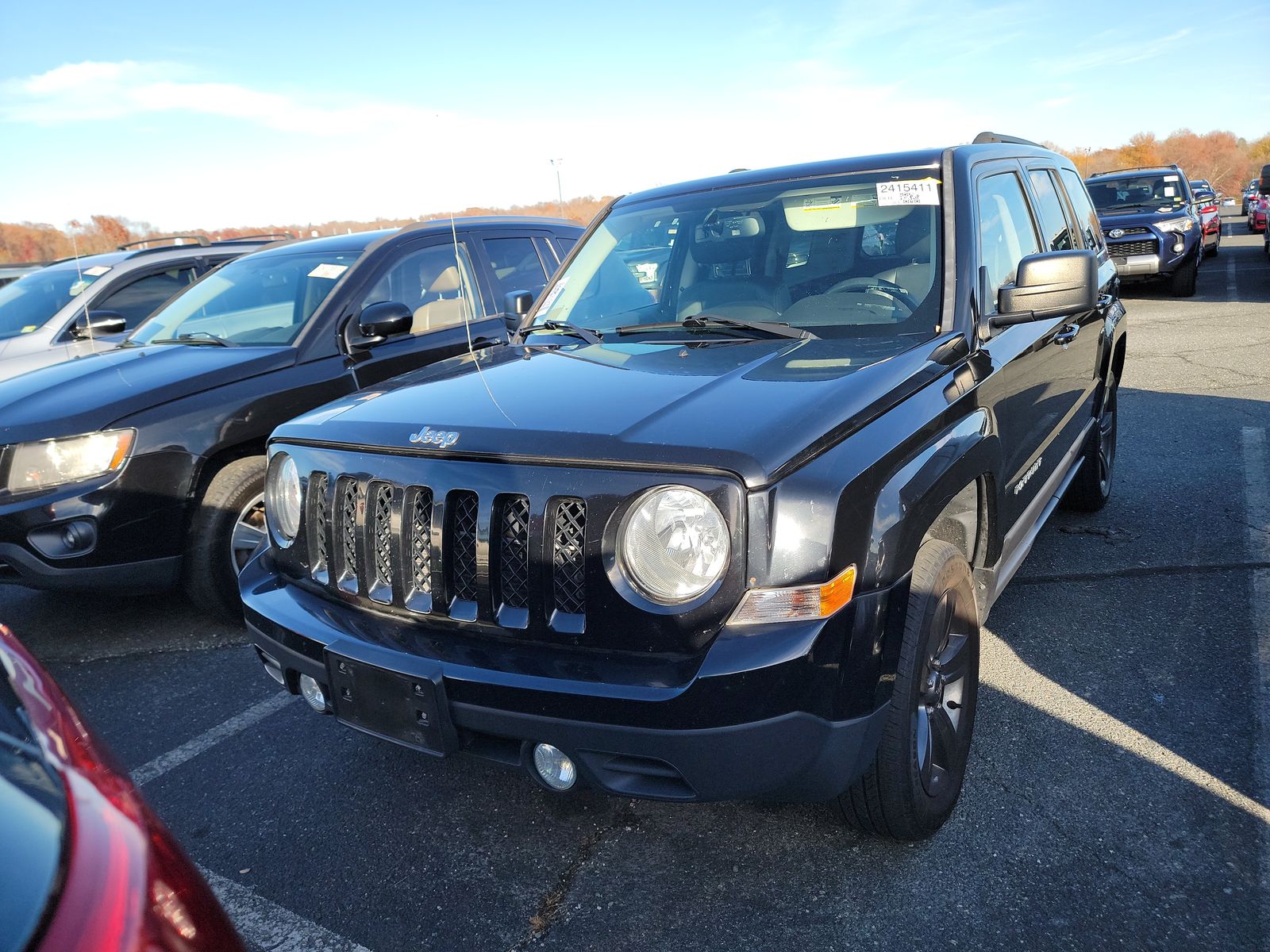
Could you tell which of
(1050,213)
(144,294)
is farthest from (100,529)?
(144,294)

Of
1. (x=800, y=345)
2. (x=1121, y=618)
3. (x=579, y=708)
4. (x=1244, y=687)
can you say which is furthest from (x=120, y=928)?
(x=1121, y=618)

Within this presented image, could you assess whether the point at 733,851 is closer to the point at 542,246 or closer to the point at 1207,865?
the point at 1207,865

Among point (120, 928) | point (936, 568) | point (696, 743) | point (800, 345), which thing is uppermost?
point (800, 345)

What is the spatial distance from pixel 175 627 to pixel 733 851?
317 cm

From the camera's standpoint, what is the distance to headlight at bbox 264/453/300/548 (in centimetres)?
279

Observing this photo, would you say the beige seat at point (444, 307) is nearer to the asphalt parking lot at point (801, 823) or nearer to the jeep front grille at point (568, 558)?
the asphalt parking lot at point (801, 823)

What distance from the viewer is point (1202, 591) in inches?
159

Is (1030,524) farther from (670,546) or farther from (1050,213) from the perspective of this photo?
(670,546)

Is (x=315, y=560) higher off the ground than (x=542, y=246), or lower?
lower

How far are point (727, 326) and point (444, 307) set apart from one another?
2705 mm

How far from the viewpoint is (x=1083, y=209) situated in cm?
499

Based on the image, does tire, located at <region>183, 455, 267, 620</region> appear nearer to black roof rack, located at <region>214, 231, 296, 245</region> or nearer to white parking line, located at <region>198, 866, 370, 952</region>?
white parking line, located at <region>198, 866, 370, 952</region>

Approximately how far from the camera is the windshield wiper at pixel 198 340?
4824 mm

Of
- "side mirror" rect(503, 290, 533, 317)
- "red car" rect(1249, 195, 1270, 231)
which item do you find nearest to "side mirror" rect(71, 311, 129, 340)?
"side mirror" rect(503, 290, 533, 317)
